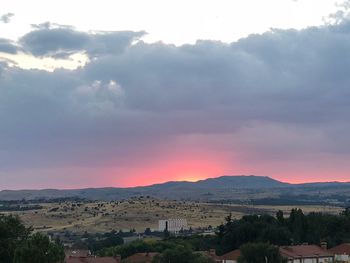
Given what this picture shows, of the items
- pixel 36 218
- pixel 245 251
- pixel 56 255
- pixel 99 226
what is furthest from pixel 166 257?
pixel 36 218

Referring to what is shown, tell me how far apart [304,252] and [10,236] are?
50.2 meters

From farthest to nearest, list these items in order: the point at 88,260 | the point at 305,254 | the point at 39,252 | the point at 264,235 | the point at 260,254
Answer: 1. the point at 264,235
2. the point at 305,254
3. the point at 260,254
4. the point at 88,260
5. the point at 39,252

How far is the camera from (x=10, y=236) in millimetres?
54875

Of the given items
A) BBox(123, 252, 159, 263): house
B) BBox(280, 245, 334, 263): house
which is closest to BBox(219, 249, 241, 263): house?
BBox(280, 245, 334, 263): house

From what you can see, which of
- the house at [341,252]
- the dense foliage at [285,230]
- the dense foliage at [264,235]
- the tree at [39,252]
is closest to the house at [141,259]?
the dense foliage at [264,235]

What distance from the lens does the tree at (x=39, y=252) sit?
45094 millimetres

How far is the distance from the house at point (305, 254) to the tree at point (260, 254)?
4.91 meters

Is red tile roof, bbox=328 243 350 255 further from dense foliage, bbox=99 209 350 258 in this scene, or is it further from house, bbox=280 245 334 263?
dense foliage, bbox=99 209 350 258

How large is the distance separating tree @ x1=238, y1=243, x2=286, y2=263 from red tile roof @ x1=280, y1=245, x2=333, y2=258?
625 centimetres

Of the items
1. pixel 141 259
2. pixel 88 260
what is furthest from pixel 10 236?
pixel 141 259

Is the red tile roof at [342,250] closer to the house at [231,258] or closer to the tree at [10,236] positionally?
the house at [231,258]

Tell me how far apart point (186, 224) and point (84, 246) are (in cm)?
6161

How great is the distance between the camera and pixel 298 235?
117 metres

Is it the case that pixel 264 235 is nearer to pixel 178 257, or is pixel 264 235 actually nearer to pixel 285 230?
pixel 285 230
